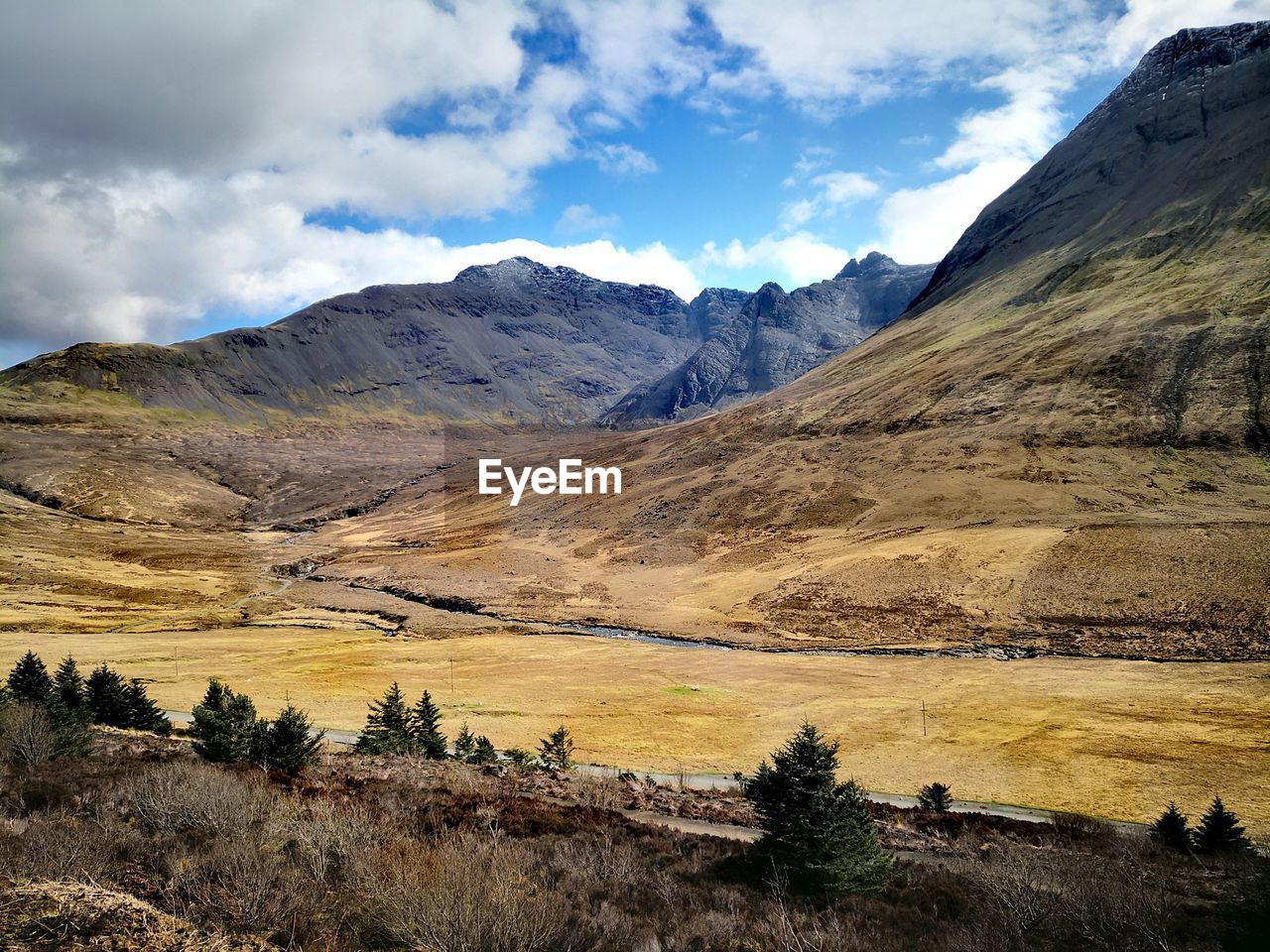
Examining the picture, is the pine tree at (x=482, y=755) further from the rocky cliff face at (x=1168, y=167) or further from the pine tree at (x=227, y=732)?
the rocky cliff face at (x=1168, y=167)

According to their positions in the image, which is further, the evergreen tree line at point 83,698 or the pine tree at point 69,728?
the evergreen tree line at point 83,698

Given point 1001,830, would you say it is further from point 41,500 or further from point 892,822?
point 41,500

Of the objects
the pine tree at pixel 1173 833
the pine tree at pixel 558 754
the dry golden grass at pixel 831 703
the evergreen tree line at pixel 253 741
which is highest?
the evergreen tree line at pixel 253 741

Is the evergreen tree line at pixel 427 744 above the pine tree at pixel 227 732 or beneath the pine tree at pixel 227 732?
beneath

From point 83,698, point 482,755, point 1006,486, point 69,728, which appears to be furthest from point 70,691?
point 1006,486

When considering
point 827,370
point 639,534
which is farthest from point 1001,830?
Answer: point 827,370

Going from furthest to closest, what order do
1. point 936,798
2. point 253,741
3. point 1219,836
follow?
1. point 936,798
2. point 253,741
3. point 1219,836

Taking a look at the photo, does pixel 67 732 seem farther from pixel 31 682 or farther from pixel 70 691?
pixel 31 682
